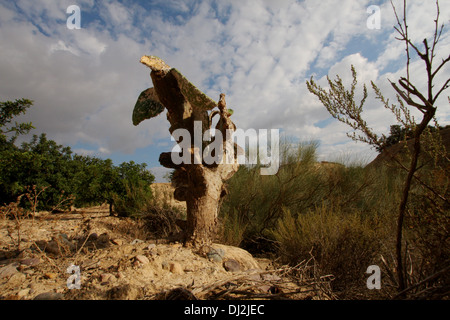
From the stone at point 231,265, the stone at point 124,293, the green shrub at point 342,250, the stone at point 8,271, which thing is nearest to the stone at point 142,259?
the stone at point 124,293

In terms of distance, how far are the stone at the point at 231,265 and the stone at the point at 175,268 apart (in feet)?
1.68

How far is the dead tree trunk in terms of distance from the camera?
9.24 feet

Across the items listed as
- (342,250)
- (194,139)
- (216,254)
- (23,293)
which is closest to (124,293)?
(23,293)

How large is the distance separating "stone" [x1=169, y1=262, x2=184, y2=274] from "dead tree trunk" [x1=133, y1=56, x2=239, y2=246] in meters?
0.52

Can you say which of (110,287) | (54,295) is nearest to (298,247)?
(110,287)

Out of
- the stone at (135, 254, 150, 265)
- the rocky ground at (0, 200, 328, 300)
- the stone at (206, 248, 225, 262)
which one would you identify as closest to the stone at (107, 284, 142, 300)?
the rocky ground at (0, 200, 328, 300)

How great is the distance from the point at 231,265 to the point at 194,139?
5.13 ft

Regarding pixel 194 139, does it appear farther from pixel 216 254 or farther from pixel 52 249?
pixel 52 249

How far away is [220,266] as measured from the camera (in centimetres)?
260

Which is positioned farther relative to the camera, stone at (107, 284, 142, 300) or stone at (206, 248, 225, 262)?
stone at (206, 248, 225, 262)

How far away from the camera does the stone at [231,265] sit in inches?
102

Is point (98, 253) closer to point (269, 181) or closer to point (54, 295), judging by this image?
point (54, 295)

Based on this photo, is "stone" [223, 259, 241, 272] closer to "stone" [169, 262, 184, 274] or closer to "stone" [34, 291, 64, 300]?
"stone" [169, 262, 184, 274]
